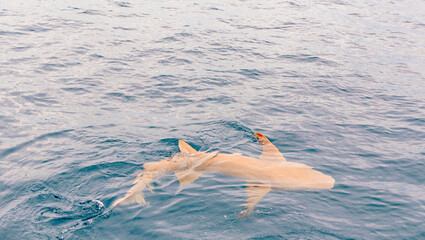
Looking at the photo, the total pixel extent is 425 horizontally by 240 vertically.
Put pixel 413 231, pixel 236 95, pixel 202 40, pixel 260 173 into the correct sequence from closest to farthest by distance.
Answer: pixel 413 231, pixel 260 173, pixel 236 95, pixel 202 40

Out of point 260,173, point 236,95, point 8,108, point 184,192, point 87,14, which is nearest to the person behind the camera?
point 184,192

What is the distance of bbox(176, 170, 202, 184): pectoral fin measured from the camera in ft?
24.9

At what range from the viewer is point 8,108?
34.4 ft

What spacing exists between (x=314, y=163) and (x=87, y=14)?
18866mm

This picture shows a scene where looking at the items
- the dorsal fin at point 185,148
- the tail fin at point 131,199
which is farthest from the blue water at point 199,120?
the dorsal fin at point 185,148

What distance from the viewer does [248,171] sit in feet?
25.3

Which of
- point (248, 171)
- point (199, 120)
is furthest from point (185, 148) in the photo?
point (199, 120)

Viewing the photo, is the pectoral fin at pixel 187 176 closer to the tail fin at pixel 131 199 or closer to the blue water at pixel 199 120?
the blue water at pixel 199 120

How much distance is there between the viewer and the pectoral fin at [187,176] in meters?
7.59

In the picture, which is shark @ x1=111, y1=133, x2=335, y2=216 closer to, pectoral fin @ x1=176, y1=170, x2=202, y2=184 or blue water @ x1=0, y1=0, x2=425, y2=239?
pectoral fin @ x1=176, y1=170, x2=202, y2=184

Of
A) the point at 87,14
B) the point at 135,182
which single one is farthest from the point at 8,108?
the point at 87,14

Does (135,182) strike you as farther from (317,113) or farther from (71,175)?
(317,113)

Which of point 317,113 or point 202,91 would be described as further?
point 202,91

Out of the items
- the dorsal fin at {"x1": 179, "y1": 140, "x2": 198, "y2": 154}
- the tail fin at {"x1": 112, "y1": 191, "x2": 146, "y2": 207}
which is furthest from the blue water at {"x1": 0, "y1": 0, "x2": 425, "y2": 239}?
the dorsal fin at {"x1": 179, "y1": 140, "x2": 198, "y2": 154}
